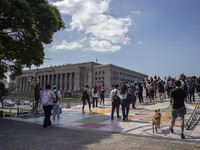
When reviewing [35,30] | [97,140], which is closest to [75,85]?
[35,30]

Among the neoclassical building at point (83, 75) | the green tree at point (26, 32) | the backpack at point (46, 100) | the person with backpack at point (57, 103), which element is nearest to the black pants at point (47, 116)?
the backpack at point (46, 100)

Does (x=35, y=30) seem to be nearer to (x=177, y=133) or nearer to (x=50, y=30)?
(x=50, y=30)

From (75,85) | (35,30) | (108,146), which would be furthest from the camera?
(75,85)

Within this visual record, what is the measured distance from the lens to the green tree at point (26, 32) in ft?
32.1

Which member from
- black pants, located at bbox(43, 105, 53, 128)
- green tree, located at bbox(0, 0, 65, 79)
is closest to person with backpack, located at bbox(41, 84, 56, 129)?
black pants, located at bbox(43, 105, 53, 128)

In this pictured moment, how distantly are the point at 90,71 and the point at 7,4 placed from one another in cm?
6698

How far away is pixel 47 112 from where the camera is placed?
7.54 meters

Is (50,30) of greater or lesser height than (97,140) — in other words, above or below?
above

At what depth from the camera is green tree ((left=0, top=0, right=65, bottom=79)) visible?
9.77 meters

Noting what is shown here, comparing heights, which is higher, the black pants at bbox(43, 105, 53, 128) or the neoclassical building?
the neoclassical building

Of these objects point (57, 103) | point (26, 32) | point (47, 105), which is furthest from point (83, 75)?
point (47, 105)

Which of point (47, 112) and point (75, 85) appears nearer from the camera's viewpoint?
point (47, 112)

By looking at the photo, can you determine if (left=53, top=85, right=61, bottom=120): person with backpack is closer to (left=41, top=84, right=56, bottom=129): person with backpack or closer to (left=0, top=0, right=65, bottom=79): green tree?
(left=41, top=84, right=56, bottom=129): person with backpack

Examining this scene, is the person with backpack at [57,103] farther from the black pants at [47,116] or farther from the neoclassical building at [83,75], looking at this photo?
the neoclassical building at [83,75]
